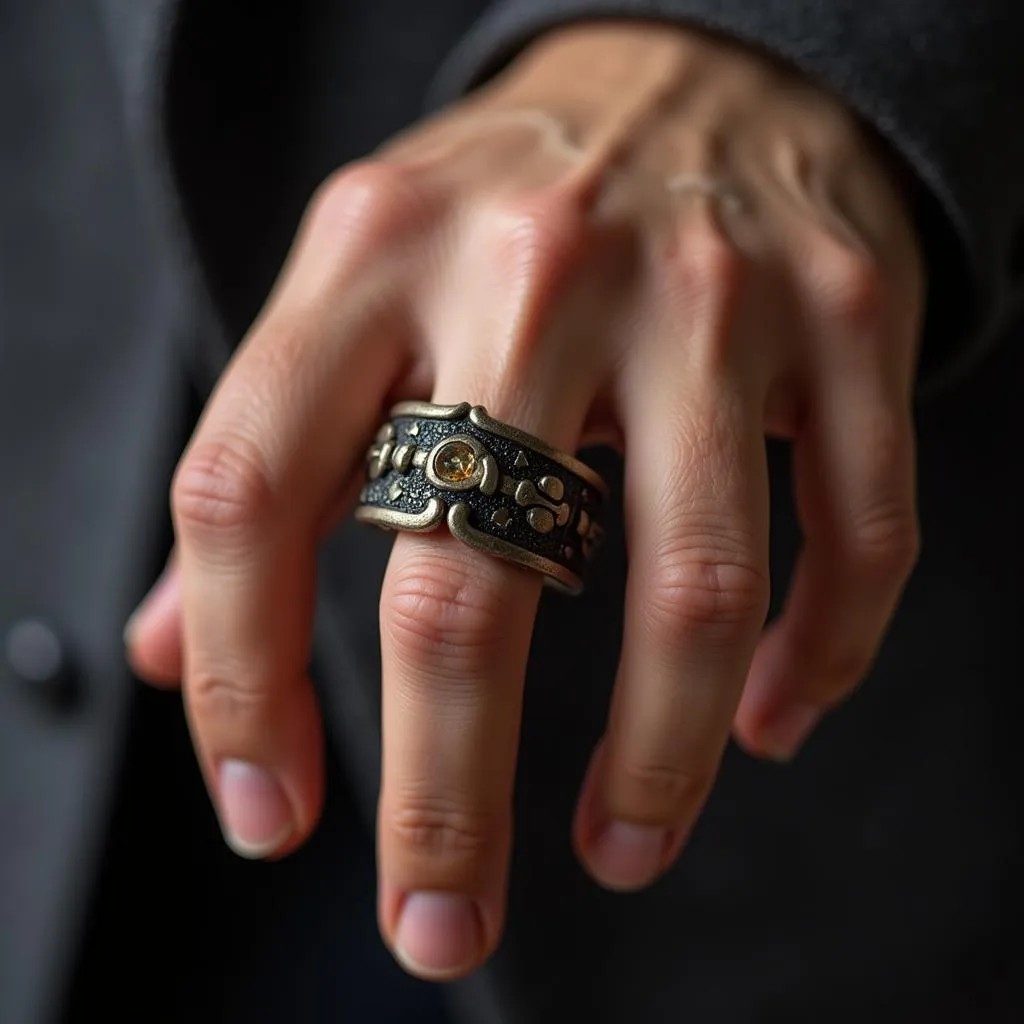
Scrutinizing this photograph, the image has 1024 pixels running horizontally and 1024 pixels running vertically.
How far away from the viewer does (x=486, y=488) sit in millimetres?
522

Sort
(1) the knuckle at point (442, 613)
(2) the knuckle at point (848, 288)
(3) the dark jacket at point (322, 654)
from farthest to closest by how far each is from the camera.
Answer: (3) the dark jacket at point (322, 654) → (2) the knuckle at point (848, 288) → (1) the knuckle at point (442, 613)

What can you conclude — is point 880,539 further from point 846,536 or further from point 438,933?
point 438,933

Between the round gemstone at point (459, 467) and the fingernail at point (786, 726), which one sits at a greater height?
the round gemstone at point (459, 467)

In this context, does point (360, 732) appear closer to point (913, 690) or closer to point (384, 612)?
point (384, 612)

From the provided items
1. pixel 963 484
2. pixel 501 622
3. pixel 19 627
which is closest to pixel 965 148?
pixel 963 484

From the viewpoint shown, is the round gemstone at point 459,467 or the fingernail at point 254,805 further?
the fingernail at point 254,805

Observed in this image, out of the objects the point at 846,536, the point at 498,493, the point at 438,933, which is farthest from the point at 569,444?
the point at 438,933

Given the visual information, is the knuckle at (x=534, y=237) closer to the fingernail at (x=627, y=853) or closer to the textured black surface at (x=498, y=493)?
the textured black surface at (x=498, y=493)

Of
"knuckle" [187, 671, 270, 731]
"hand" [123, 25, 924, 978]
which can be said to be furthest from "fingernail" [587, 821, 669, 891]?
"knuckle" [187, 671, 270, 731]

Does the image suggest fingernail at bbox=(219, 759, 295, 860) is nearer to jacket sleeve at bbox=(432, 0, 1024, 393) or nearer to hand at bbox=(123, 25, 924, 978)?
hand at bbox=(123, 25, 924, 978)

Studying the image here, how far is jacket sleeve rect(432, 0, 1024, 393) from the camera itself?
0.67m

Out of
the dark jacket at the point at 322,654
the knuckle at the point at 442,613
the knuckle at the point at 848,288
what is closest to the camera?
the knuckle at the point at 442,613

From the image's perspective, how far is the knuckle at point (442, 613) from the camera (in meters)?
0.51

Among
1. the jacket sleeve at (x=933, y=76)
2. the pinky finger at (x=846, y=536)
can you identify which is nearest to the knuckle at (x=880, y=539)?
the pinky finger at (x=846, y=536)
